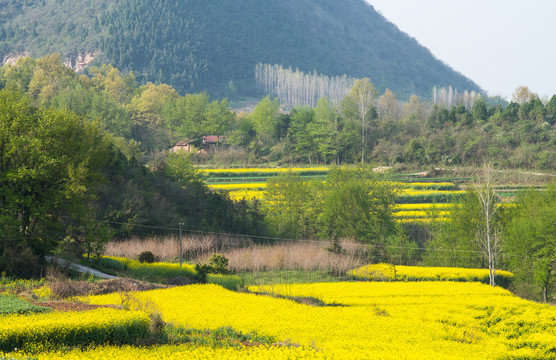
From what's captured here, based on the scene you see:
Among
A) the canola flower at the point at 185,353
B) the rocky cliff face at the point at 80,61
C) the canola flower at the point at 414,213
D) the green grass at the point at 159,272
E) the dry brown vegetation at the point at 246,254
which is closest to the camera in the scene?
the canola flower at the point at 185,353

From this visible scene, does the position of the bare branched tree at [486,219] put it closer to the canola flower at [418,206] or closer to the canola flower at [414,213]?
the canola flower at [414,213]

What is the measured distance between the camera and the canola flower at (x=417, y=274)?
136ft

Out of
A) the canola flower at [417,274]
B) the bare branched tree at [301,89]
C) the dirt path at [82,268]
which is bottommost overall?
the canola flower at [417,274]

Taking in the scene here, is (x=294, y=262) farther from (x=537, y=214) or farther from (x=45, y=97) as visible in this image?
(x=45, y=97)

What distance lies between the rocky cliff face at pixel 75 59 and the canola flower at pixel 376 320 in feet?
524

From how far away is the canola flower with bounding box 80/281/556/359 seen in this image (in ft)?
62.6

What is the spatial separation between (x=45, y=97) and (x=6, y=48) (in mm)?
113656

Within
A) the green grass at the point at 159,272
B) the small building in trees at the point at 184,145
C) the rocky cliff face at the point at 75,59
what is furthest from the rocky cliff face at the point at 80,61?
the green grass at the point at 159,272

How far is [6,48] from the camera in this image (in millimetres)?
179625

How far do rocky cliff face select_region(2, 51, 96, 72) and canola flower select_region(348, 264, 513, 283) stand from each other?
15255 cm

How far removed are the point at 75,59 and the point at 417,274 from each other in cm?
16229

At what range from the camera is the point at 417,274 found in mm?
41688

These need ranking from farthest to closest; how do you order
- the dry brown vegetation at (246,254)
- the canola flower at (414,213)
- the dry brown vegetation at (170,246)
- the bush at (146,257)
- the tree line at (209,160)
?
the canola flower at (414,213) → the dry brown vegetation at (246,254) → the dry brown vegetation at (170,246) → the bush at (146,257) → the tree line at (209,160)

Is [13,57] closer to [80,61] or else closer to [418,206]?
[80,61]
